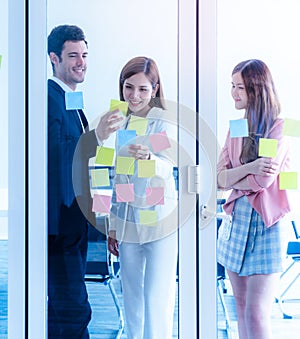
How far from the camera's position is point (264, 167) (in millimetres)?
2141

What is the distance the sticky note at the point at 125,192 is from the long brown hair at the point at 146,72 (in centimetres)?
37

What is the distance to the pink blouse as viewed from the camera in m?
2.13

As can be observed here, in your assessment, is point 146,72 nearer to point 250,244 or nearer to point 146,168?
point 146,168

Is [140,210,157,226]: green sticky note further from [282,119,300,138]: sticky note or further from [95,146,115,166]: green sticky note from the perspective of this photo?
[282,119,300,138]: sticky note

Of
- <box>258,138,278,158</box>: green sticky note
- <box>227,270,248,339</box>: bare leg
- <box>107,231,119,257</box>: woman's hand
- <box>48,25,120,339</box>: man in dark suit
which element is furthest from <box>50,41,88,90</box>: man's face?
<box>227,270,248,339</box>: bare leg

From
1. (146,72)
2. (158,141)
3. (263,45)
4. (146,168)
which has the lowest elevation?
(146,168)

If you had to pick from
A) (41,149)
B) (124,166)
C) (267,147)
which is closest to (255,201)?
(267,147)

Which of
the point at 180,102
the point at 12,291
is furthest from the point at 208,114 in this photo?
the point at 12,291

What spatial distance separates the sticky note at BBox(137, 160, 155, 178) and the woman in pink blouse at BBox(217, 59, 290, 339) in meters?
0.28

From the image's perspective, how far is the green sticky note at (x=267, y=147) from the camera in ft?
7.04

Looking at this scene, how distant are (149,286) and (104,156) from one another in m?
0.59

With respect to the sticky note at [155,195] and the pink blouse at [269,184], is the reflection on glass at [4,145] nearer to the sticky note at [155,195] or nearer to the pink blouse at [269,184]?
the sticky note at [155,195]

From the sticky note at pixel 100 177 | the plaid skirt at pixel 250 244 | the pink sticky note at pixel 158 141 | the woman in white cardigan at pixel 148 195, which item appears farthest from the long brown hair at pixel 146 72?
the plaid skirt at pixel 250 244

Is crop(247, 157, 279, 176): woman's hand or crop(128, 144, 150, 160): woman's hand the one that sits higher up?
crop(128, 144, 150, 160): woman's hand
